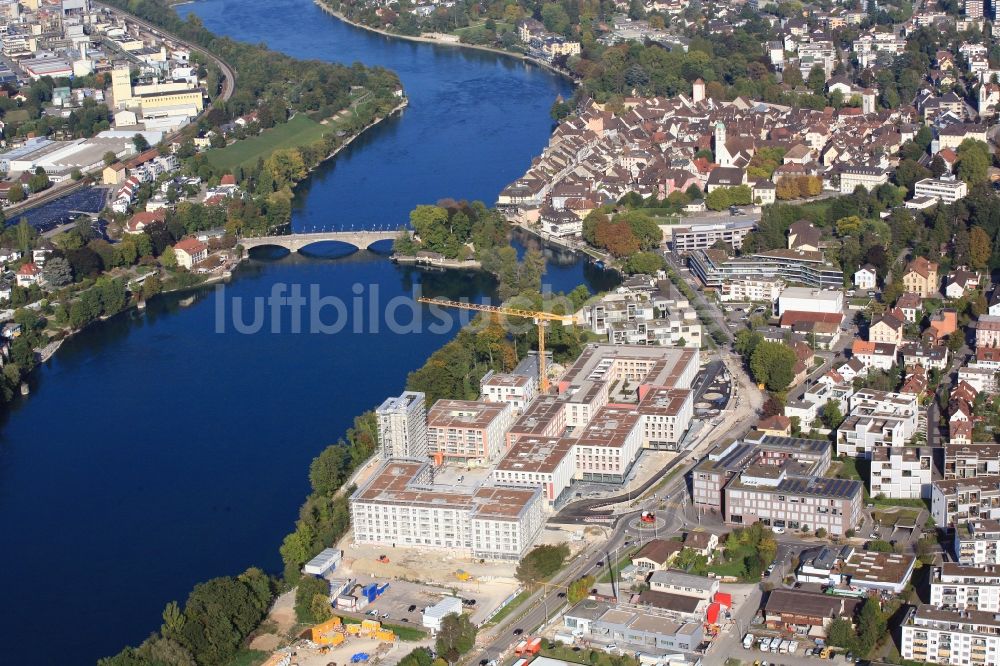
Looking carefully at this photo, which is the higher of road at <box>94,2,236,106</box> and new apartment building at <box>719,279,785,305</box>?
new apartment building at <box>719,279,785,305</box>

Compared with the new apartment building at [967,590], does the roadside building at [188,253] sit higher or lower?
lower

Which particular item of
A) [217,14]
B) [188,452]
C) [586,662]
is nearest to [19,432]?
[188,452]

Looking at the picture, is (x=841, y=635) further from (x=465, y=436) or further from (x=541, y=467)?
(x=465, y=436)

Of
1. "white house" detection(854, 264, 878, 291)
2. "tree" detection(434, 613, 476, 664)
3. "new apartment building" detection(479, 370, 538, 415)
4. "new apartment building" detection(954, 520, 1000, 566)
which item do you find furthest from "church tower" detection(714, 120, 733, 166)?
"tree" detection(434, 613, 476, 664)

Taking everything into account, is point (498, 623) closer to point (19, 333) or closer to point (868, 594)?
point (868, 594)

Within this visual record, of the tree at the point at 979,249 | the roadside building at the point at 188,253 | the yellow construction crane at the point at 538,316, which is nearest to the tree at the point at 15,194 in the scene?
the roadside building at the point at 188,253

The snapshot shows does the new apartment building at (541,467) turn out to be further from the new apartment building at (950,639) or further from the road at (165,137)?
the road at (165,137)

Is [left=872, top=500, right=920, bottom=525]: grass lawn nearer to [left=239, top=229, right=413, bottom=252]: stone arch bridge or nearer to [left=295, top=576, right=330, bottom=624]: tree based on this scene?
[left=295, top=576, right=330, bottom=624]: tree
